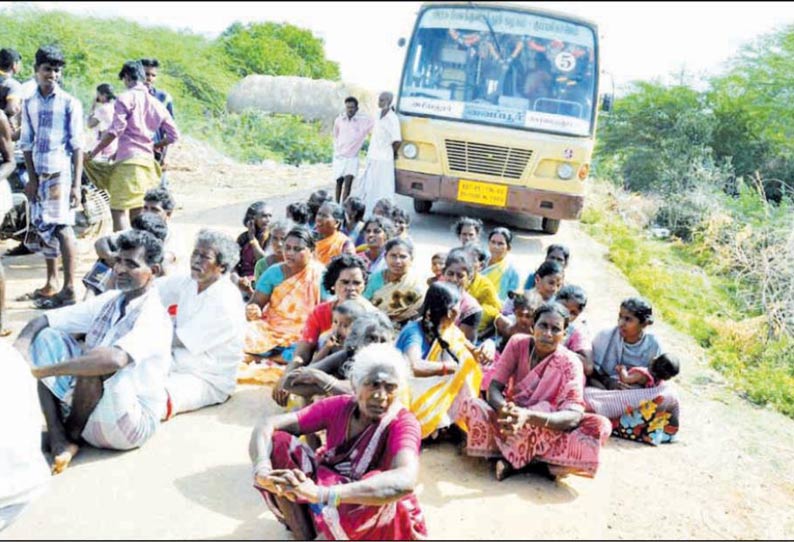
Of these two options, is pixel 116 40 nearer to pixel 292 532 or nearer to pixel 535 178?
pixel 535 178

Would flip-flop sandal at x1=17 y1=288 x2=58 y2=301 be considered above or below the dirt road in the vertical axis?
above

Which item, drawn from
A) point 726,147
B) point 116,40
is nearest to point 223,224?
point 726,147

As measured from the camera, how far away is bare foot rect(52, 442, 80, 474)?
344 cm

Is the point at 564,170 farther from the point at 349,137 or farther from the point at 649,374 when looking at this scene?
the point at 649,374

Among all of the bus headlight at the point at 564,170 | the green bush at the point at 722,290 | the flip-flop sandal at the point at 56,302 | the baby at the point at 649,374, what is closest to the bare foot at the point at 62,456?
the flip-flop sandal at the point at 56,302

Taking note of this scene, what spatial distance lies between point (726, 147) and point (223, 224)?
399 inches

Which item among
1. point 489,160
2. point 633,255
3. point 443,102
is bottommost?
point 633,255

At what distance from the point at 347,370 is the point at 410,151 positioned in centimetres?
586

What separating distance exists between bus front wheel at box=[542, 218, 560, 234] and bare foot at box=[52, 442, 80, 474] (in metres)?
7.90

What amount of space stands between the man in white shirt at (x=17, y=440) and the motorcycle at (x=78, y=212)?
440 cm

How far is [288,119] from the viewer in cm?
2088

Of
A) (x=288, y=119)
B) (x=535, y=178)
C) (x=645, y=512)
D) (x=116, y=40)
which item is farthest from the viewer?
(x=116, y=40)

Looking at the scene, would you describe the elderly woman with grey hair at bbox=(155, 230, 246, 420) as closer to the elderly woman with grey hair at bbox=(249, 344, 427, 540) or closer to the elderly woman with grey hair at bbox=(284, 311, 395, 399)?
the elderly woman with grey hair at bbox=(284, 311, 395, 399)

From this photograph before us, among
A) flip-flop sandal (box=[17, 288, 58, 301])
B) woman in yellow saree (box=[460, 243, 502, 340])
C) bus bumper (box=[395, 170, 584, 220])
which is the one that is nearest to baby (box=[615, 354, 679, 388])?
woman in yellow saree (box=[460, 243, 502, 340])
